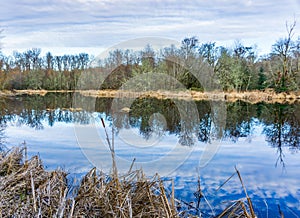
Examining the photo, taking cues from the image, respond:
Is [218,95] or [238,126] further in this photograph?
[218,95]

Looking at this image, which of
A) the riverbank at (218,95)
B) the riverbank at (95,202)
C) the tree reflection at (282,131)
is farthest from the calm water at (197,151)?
the riverbank at (218,95)

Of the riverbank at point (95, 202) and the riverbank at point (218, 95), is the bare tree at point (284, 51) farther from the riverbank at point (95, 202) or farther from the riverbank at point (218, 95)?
the riverbank at point (95, 202)

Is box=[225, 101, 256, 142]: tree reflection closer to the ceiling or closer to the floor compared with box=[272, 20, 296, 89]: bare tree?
closer to the floor

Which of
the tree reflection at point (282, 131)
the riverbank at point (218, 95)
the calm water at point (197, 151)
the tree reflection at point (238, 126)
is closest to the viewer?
the calm water at point (197, 151)

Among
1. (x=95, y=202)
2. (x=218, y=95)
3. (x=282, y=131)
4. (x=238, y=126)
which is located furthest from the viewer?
(x=218, y=95)

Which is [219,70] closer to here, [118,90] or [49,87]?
[118,90]

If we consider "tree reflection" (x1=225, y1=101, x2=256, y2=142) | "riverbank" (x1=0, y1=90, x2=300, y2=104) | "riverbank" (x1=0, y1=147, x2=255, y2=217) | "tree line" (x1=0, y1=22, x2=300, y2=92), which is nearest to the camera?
"riverbank" (x1=0, y1=147, x2=255, y2=217)

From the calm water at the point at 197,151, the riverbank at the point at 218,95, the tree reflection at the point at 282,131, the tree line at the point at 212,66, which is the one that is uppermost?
the tree line at the point at 212,66

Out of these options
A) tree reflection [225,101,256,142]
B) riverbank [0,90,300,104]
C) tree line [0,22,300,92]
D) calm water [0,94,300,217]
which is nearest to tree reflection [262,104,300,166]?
calm water [0,94,300,217]

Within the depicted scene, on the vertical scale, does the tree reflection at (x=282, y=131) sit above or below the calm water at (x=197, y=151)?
above

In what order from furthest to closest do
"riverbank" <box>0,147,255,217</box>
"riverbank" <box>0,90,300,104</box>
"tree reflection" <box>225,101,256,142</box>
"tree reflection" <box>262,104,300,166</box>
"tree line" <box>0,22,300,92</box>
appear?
"riverbank" <box>0,90,300,104</box>
"tree line" <box>0,22,300,92</box>
"tree reflection" <box>225,101,256,142</box>
"tree reflection" <box>262,104,300,166</box>
"riverbank" <box>0,147,255,217</box>

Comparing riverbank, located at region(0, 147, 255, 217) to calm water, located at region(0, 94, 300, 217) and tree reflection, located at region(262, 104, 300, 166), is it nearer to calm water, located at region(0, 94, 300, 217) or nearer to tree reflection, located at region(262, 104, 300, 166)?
calm water, located at region(0, 94, 300, 217)

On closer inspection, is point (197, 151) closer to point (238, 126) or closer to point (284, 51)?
point (238, 126)

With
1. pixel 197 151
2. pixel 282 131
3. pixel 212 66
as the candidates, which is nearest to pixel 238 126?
pixel 282 131
